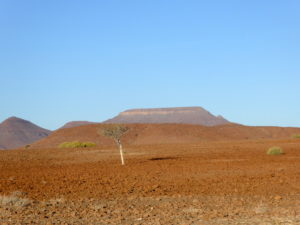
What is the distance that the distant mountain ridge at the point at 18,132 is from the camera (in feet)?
493

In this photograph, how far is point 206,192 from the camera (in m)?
15.6

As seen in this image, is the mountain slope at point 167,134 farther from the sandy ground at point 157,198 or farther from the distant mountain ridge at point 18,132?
the sandy ground at point 157,198

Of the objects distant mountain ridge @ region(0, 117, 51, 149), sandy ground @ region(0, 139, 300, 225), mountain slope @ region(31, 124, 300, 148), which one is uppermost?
distant mountain ridge @ region(0, 117, 51, 149)

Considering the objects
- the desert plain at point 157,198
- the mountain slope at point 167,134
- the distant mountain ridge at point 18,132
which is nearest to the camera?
the desert plain at point 157,198

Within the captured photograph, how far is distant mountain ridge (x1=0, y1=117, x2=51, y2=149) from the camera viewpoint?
150 meters

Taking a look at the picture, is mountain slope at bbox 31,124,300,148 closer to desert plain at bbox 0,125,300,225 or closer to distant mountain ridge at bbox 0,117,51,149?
distant mountain ridge at bbox 0,117,51,149

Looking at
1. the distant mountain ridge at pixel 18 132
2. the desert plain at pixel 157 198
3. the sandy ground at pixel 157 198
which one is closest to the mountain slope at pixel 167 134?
the distant mountain ridge at pixel 18 132

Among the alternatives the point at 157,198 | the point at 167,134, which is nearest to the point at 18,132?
the point at 167,134

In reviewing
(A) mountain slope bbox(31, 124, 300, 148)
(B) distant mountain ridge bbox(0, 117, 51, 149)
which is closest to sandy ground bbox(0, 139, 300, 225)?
(A) mountain slope bbox(31, 124, 300, 148)

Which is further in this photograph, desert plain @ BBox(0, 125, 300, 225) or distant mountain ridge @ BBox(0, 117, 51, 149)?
distant mountain ridge @ BBox(0, 117, 51, 149)

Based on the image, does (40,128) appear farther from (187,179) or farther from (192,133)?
(187,179)

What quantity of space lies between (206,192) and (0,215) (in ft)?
23.2

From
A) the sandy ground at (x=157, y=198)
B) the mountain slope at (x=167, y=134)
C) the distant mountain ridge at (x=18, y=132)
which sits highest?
the distant mountain ridge at (x=18, y=132)

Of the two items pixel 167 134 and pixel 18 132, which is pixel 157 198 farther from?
pixel 18 132
